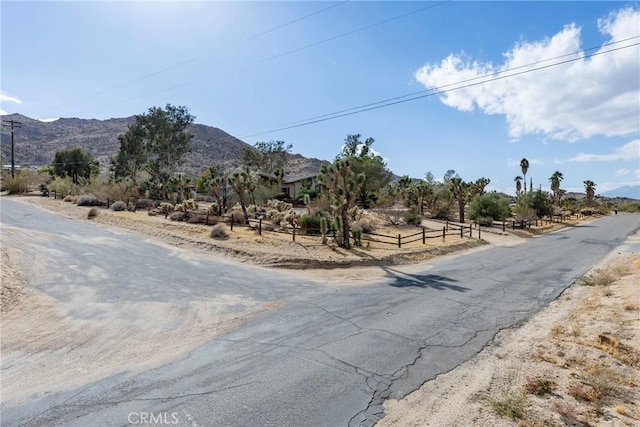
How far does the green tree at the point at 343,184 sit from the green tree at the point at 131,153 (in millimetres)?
41816

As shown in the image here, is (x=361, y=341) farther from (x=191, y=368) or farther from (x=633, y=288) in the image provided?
(x=633, y=288)

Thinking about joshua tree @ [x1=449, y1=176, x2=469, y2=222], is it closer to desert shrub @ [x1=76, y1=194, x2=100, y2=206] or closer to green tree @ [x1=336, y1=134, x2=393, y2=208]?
green tree @ [x1=336, y1=134, x2=393, y2=208]

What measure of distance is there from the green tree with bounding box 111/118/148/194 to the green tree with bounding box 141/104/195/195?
0.82 metres

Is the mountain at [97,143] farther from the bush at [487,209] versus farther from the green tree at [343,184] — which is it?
the green tree at [343,184]

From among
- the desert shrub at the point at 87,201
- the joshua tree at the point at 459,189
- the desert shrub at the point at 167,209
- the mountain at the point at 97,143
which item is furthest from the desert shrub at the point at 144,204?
the mountain at the point at 97,143

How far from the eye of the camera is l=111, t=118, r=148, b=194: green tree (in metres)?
55.4

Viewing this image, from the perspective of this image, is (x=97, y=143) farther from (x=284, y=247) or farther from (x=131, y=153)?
(x=284, y=247)

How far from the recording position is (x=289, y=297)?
1201 cm

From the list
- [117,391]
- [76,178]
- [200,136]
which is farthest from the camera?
[200,136]

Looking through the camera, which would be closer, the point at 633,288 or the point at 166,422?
the point at 166,422

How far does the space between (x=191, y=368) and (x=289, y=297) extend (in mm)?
5502

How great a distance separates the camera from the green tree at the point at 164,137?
187 feet

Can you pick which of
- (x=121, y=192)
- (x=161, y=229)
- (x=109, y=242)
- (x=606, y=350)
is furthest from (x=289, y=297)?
(x=121, y=192)

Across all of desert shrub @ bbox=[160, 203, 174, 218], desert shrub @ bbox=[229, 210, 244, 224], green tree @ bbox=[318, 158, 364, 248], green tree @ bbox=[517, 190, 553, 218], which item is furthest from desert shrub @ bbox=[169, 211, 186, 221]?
green tree @ bbox=[517, 190, 553, 218]
